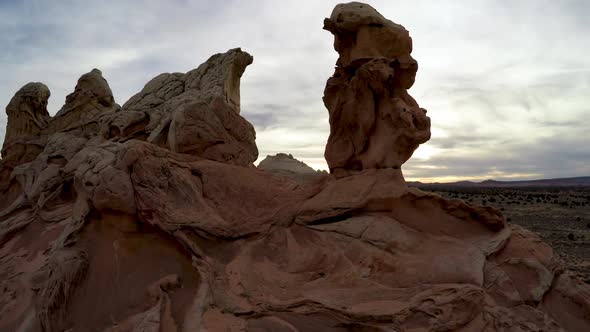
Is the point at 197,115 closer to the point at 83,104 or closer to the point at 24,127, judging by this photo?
the point at 83,104

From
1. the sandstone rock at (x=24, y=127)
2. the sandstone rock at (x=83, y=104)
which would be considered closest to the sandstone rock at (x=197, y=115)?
the sandstone rock at (x=83, y=104)

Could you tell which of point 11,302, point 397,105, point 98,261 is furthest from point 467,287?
point 11,302

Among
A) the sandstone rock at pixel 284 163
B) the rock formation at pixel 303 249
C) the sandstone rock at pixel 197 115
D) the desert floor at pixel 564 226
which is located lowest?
the desert floor at pixel 564 226

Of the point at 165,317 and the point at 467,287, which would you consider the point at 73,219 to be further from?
the point at 467,287

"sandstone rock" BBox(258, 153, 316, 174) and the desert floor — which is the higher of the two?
"sandstone rock" BBox(258, 153, 316, 174)

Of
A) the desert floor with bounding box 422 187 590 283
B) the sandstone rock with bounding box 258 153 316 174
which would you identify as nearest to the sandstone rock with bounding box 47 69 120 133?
the sandstone rock with bounding box 258 153 316 174

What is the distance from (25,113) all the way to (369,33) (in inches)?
302

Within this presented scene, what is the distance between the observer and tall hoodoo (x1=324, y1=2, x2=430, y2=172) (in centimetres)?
491

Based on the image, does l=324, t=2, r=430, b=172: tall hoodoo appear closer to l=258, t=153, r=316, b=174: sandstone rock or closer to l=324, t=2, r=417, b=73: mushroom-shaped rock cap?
l=324, t=2, r=417, b=73: mushroom-shaped rock cap

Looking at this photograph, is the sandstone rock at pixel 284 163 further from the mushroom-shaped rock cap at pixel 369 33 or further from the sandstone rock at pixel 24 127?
the mushroom-shaped rock cap at pixel 369 33

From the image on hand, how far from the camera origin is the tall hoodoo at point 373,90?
4906mm

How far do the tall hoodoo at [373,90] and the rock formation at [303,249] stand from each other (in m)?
0.02

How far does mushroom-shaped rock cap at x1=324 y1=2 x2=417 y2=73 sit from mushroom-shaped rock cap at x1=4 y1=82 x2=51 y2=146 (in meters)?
7.12

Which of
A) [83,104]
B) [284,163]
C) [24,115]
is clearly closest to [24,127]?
[24,115]
